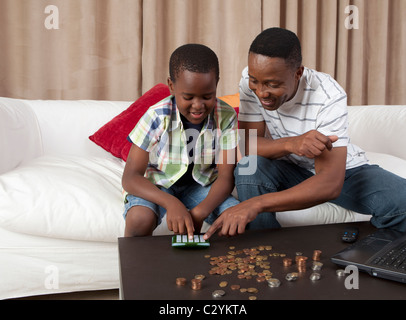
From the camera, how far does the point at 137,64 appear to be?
2518mm

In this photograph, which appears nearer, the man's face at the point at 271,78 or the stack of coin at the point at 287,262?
the stack of coin at the point at 287,262

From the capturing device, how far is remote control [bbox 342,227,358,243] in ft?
3.51

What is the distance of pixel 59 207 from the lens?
1394 millimetres

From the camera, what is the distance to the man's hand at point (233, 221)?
1106mm

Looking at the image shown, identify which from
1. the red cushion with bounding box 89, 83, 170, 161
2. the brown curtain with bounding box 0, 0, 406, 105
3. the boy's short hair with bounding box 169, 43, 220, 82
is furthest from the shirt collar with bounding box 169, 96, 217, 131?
the brown curtain with bounding box 0, 0, 406, 105

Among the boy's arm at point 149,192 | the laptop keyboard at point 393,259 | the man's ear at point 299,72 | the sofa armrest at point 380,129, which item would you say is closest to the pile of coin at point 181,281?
the boy's arm at point 149,192

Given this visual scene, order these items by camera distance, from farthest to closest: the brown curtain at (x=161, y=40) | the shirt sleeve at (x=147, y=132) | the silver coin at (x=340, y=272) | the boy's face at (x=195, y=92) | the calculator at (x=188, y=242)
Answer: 1. the brown curtain at (x=161, y=40)
2. the shirt sleeve at (x=147, y=132)
3. the boy's face at (x=195, y=92)
4. the calculator at (x=188, y=242)
5. the silver coin at (x=340, y=272)

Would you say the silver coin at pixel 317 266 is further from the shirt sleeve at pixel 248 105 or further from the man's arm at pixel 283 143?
the shirt sleeve at pixel 248 105

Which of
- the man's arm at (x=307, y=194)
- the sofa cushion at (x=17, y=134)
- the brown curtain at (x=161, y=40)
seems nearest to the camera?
the man's arm at (x=307, y=194)

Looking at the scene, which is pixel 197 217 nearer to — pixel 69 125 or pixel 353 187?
pixel 353 187

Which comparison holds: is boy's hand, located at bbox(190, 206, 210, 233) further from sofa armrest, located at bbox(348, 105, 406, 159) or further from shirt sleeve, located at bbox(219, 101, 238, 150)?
sofa armrest, located at bbox(348, 105, 406, 159)

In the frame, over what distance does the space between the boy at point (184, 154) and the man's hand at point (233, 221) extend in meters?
0.09

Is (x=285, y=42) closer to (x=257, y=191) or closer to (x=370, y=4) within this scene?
(x=257, y=191)

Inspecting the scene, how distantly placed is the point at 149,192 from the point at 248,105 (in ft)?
1.53
